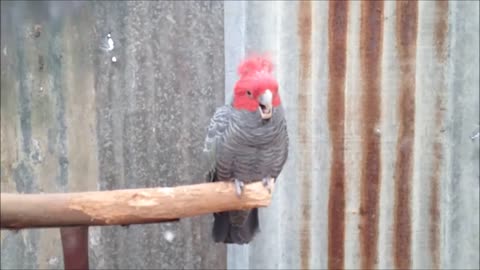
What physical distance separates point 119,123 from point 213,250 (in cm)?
69

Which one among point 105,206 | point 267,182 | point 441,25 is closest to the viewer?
point 105,206

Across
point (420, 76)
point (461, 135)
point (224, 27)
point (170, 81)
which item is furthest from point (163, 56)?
point (461, 135)

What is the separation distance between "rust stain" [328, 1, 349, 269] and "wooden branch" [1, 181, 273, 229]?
34.3 inches

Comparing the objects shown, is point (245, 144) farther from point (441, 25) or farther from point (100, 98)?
point (441, 25)

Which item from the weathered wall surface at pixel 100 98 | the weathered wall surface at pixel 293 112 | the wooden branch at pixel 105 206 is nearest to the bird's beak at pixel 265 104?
the wooden branch at pixel 105 206

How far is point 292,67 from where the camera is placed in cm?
271

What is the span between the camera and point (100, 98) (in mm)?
2826

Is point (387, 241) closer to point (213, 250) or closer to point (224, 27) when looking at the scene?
point (213, 250)

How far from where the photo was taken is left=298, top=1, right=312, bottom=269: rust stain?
270 centimetres

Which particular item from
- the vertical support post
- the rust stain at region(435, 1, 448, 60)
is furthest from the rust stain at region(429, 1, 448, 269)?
the vertical support post

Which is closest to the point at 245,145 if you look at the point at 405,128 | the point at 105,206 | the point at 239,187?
the point at 239,187

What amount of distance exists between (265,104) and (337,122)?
0.62 metres

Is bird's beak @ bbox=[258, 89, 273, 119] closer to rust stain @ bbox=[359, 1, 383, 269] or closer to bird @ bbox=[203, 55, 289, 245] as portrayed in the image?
bird @ bbox=[203, 55, 289, 245]

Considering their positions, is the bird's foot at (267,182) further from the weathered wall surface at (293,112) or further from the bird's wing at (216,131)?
the weathered wall surface at (293,112)
